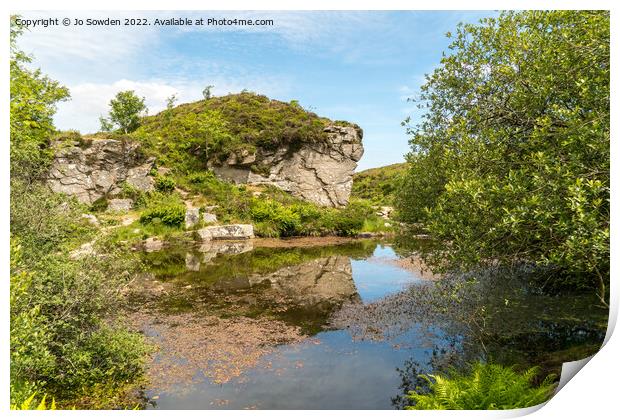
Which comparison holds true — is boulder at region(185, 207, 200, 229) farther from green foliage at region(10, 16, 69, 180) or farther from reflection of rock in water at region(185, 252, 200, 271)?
green foliage at region(10, 16, 69, 180)

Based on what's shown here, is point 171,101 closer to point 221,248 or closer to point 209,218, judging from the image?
point 209,218

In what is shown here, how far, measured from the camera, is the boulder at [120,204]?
24.7 metres

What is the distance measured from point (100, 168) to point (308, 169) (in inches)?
641

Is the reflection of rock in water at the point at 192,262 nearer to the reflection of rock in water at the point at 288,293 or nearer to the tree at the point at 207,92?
the reflection of rock in water at the point at 288,293

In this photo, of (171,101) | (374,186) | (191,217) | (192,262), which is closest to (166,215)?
(191,217)

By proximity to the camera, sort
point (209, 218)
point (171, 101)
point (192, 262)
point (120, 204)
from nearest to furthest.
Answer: point (192, 262), point (120, 204), point (209, 218), point (171, 101)

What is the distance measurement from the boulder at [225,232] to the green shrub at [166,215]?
150 cm

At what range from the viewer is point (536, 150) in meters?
6.98

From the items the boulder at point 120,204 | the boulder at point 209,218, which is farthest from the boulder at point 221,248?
the boulder at point 120,204

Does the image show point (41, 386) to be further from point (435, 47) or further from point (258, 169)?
point (258, 169)

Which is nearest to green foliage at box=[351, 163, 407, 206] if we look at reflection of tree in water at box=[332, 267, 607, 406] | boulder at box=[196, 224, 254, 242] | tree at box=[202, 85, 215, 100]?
boulder at box=[196, 224, 254, 242]

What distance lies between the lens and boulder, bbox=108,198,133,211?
81.2 feet

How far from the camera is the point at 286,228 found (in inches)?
1164
